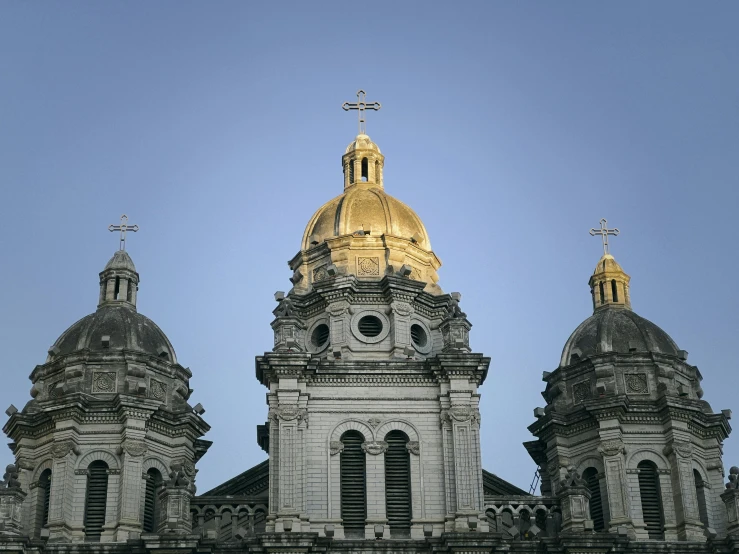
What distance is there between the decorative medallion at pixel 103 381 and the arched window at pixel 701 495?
19.6 metres

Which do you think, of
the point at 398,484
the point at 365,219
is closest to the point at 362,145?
the point at 365,219

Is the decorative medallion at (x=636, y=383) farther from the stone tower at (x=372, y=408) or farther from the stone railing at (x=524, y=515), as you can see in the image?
the stone tower at (x=372, y=408)

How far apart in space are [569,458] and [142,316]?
15.5 meters

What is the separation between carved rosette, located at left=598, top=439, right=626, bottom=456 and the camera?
5341 centimetres

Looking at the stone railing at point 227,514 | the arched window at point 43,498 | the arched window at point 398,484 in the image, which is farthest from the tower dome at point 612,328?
the arched window at point 43,498

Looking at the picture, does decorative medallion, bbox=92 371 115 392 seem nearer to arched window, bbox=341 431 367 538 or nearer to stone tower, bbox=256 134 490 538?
stone tower, bbox=256 134 490 538

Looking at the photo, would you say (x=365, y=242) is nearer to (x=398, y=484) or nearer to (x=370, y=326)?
(x=370, y=326)

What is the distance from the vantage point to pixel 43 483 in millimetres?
52125

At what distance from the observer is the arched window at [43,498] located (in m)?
51.4

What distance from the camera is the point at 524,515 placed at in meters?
51.8

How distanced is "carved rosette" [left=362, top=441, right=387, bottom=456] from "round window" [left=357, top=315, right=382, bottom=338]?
193 inches

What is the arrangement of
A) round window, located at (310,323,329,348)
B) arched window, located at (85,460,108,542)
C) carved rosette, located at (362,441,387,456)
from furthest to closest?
round window, located at (310,323,329,348) < carved rosette, located at (362,441,387,456) < arched window, located at (85,460,108,542)

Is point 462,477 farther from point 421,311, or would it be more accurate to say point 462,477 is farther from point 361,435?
point 421,311

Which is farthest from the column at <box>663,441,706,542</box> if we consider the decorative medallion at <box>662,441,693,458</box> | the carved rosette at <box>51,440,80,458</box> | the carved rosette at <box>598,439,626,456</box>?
the carved rosette at <box>51,440,80,458</box>
